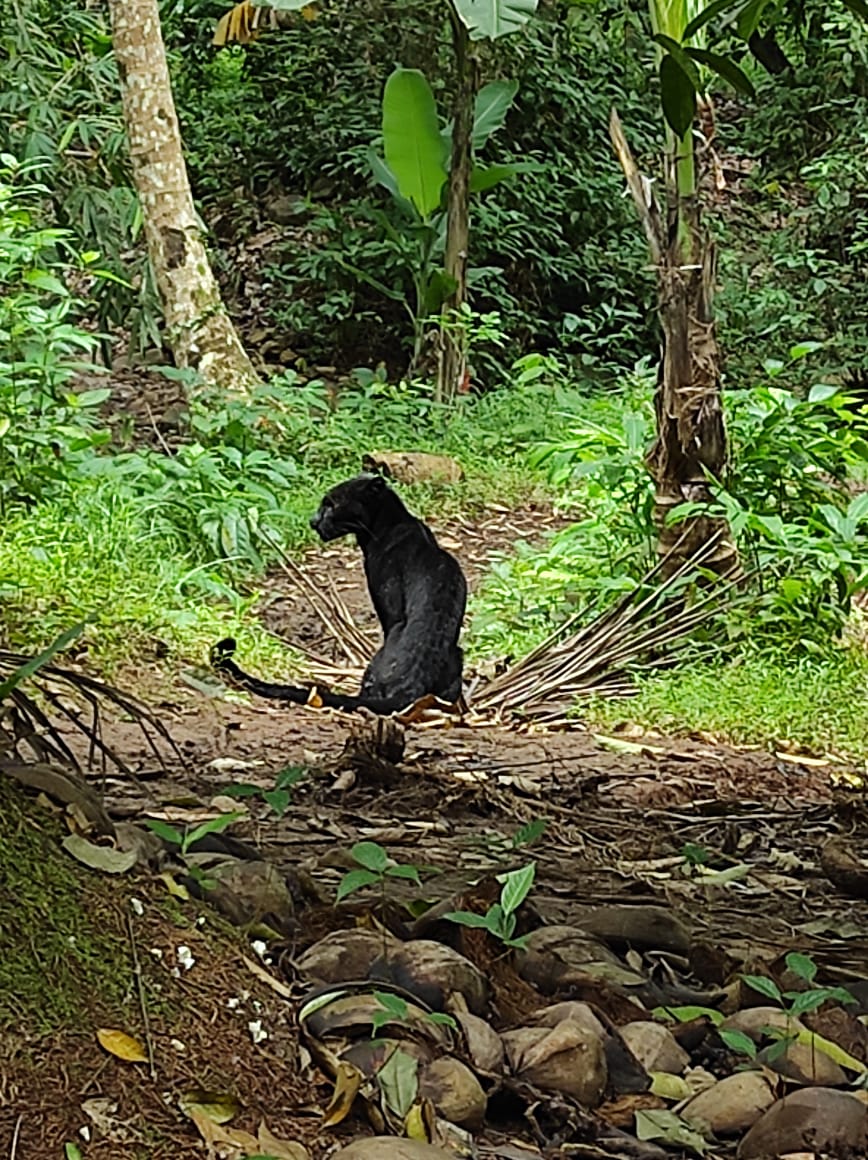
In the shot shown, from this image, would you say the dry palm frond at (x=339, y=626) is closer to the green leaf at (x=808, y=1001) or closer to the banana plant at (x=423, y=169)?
the green leaf at (x=808, y=1001)

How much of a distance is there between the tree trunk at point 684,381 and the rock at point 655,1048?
141 inches

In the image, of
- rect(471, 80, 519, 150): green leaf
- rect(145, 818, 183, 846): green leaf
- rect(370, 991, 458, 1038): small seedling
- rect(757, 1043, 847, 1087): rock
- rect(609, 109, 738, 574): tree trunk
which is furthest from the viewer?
rect(471, 80, 519, 150): green leaf

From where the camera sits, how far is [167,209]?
8578 millimetres

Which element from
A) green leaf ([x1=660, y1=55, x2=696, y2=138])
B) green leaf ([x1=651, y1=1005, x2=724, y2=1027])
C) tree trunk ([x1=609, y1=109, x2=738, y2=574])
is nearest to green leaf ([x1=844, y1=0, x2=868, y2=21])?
green leaf ([x1=660, y1=55, x2=696, y2=138])

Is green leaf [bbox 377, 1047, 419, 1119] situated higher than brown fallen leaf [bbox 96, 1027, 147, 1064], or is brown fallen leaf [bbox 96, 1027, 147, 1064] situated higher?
brown fallen leaf [bbox 96, 1027, 147, 1064]

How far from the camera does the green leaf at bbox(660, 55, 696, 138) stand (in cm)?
264

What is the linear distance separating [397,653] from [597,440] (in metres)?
1.64

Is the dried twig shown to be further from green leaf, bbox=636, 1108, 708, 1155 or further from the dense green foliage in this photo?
the dense green foliage

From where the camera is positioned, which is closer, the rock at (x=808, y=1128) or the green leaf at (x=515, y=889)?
the rock at (x=808, y=1128)

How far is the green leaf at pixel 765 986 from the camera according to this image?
6.38 feet

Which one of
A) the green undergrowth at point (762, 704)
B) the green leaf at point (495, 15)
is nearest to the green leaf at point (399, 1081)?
the green undergrowth at point (762, 704)

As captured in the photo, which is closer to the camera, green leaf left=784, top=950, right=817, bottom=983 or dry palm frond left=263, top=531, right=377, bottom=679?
green leaf left=784, top=950, right=817, bottom=983

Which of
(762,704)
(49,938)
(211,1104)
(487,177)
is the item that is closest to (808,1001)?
(211,1104)

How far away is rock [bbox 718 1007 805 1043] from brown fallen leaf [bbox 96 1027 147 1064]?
0.78 meters
